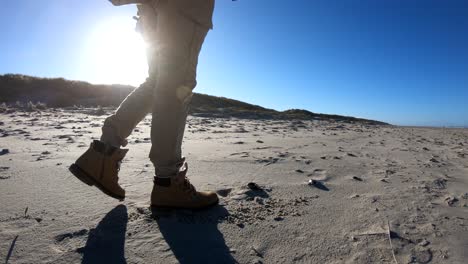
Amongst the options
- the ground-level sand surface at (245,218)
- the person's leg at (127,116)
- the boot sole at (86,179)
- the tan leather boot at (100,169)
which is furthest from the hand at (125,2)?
the ground-level sand surface at (245,218)

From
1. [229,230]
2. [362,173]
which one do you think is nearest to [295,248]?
[229,230]

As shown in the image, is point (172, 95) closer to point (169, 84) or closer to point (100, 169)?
point (169, 84)

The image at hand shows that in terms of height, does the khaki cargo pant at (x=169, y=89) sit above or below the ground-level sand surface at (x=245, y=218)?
above

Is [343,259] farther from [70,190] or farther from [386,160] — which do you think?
[386,160]

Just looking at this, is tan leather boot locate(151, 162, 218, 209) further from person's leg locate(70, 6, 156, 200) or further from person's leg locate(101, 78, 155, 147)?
person's leg locate(101, 78, 155, 147)

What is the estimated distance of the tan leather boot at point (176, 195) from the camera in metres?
1.78

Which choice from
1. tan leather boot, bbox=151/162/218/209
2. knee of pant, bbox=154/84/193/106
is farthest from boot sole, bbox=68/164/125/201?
knee of pant, bbox=154/84/193/106

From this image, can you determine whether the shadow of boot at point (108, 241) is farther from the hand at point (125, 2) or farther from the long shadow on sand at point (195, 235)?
the hand at point (125, 2)

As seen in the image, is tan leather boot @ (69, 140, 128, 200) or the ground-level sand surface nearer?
the ground-level sand surface

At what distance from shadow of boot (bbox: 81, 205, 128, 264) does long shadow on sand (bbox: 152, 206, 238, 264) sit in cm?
16

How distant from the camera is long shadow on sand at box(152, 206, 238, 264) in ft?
4.28

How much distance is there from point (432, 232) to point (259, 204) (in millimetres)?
811

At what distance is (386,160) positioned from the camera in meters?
3.73

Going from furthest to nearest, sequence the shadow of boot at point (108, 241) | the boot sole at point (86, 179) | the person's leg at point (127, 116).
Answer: the person's leg at point (127, 116) < the boot sole at point (86, 179) < the shadow of boot at point (108, 241)
